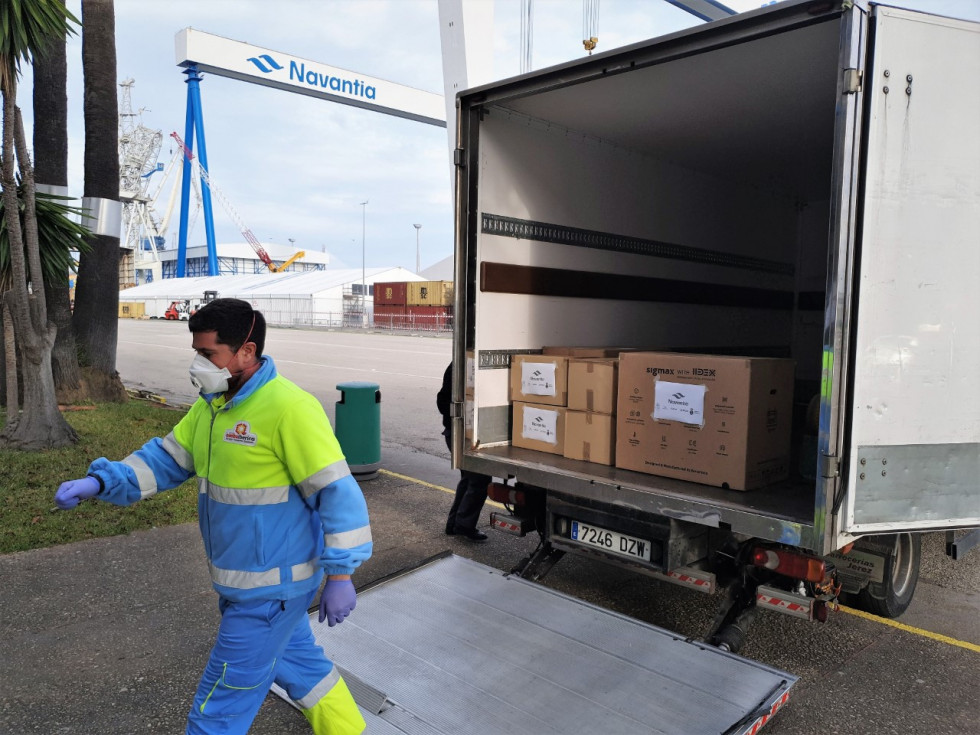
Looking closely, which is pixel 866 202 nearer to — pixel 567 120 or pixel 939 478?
pixel 939 478

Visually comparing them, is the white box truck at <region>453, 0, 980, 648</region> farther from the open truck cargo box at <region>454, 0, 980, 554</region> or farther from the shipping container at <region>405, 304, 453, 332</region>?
the shipping container at <region>405, 304, 453, 332</region>

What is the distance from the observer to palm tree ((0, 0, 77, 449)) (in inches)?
253

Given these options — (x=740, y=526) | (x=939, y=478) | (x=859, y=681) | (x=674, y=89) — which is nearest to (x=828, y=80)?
(x=674, y=89)

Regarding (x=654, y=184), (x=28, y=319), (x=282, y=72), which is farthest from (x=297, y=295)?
(x=654, y=184)

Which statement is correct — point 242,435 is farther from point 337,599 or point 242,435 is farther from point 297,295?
point 297,295

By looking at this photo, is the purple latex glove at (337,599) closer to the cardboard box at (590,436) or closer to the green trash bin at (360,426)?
the cardboard box at (590,436)

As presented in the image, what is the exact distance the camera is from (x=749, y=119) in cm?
463

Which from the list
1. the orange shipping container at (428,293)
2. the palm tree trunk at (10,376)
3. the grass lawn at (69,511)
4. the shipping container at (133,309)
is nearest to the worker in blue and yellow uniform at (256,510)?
the grass lawn at (69,511)

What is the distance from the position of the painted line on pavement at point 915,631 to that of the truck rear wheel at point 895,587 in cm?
3

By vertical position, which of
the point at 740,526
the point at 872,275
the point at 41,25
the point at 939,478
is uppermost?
the point at 41,25

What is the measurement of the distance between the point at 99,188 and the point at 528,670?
29.2 ft

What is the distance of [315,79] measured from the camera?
42.7 metres

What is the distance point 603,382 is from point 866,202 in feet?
5.51

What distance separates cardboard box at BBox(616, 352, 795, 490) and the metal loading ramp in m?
0.82
